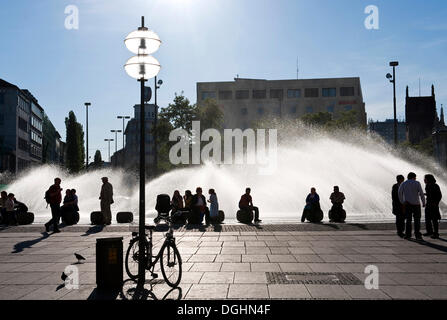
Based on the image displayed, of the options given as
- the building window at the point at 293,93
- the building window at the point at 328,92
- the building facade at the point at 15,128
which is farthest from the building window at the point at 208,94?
the building facade at the point at 15,128

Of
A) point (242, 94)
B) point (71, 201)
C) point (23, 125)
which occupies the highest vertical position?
point (242, 94)

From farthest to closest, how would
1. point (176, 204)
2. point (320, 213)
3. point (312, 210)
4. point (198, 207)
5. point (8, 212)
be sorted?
point (176, 204) < point (8, 212) < point (198, 207) < point (320, 213) < point (312, 210)

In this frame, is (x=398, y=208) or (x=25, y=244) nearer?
(x=25, y=244)

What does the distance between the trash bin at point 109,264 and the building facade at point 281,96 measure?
101467mm

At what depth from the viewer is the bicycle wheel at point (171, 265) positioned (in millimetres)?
8883

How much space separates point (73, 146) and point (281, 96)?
150 ft

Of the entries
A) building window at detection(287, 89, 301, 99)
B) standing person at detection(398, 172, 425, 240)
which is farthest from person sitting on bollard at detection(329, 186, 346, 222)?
building window at detection(287, 89, 301, 99)

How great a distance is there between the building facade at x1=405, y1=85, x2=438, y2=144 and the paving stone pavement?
12791cm

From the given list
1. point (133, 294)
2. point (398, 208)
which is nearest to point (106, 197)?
point (398, 208)

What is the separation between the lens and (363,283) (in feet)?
28.8

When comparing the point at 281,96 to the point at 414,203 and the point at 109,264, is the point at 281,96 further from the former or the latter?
the point at 109,264

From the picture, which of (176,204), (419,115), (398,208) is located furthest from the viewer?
(419,115)

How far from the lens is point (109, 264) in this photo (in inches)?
353
